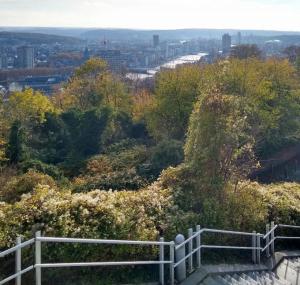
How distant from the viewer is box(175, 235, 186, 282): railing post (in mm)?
7941

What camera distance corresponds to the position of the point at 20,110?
32.6 meters

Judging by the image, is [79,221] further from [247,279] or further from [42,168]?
[42,168]

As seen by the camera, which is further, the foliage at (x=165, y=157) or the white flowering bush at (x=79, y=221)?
the foliage at (x=165, y=157)

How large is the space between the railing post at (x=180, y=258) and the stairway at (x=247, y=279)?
376 millimetres

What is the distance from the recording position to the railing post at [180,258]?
794cm

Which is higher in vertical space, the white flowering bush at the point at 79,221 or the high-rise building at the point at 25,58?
the white flowering bush at the point at 79,221

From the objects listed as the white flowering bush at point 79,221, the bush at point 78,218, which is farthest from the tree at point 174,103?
the white flowering bush at point 79,221

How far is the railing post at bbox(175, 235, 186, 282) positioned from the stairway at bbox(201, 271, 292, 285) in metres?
0.38

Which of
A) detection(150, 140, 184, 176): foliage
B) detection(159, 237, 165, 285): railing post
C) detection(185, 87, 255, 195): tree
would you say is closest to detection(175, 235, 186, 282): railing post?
detection(159, 237, 165, 285): railing post

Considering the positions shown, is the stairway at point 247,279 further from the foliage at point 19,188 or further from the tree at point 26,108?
the tree at point 26,108

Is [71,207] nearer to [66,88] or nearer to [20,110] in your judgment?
[20,110]

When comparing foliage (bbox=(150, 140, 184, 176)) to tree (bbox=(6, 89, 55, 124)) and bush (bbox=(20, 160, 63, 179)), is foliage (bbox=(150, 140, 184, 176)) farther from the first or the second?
tree (bbox=(6, 89, 55, 124))

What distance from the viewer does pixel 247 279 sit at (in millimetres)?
8852

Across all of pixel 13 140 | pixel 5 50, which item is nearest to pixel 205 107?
A: pixel 13 140
